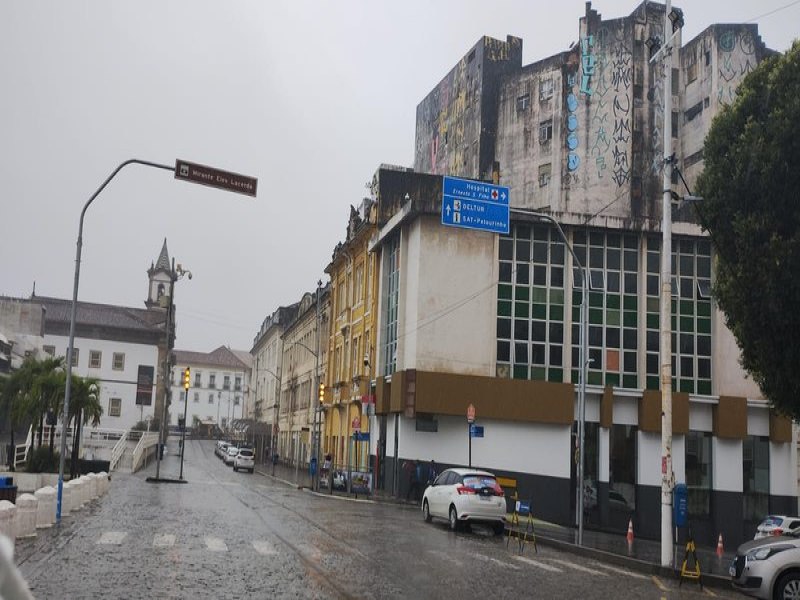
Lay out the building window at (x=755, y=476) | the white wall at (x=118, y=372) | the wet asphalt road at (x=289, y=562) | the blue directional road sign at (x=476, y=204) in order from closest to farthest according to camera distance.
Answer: the wet asphalt road at (x=289, y=562) → the blue directional road sign at (x=476, y=204) → the building window at (x=755, y=476) → the white wall at (x=118, y=372)

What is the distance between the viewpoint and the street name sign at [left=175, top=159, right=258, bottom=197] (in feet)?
50.9

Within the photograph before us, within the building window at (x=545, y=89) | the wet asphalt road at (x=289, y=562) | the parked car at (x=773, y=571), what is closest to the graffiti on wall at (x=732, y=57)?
the building window at (x=545, y=89)

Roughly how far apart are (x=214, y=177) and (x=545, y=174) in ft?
150

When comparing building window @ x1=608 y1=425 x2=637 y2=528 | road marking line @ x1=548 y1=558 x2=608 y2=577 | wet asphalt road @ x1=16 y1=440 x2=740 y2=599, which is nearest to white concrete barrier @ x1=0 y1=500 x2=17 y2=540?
wet asphalt road @ x1=16 y1=440 x2=740 y2=599

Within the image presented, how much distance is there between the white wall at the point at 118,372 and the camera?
87812 millimetres

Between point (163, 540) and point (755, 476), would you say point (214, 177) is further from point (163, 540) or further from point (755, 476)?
point (755, 476)

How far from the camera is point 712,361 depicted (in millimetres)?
40094

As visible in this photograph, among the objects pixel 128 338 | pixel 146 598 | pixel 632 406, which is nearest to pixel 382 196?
pixel 632 406

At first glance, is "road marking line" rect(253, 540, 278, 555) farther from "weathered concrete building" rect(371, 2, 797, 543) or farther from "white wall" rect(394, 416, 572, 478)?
"white wall" rect(394, 416, 572, 478)

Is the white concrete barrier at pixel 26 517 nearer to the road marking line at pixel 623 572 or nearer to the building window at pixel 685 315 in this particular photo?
the road marking line at pixel 623 572

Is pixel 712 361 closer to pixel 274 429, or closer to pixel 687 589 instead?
pixel 687 589

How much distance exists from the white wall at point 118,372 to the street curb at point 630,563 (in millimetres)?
72254

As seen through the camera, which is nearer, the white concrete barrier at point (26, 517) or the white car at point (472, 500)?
the white concrete barrier at point (26, 517)

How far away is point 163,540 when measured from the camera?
55.4 feet
